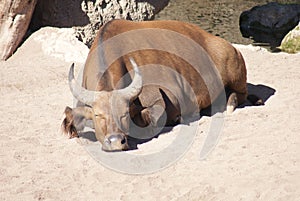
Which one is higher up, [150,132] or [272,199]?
[272,199]

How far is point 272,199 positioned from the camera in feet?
16.6

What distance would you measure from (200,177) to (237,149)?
71 cm

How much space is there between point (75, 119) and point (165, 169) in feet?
3.83

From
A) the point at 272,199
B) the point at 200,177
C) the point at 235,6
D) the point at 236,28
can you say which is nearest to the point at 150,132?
the point at 200,177

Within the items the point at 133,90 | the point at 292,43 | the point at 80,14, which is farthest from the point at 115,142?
the point at 292,43

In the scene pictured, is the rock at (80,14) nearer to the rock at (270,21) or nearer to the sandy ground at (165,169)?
the sandy ground at (165,169)

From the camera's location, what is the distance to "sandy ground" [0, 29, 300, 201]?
5379mm

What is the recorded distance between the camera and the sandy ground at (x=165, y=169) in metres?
5.38

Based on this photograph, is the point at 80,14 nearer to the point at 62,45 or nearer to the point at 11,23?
the point at 62,45

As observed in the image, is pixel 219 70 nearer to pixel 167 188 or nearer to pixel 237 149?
pixel 237 149

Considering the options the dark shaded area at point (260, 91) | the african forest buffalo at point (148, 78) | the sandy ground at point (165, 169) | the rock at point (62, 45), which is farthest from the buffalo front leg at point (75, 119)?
the rock at point (62, 45)

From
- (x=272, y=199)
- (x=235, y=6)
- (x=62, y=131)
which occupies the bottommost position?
(x=235, y=6)

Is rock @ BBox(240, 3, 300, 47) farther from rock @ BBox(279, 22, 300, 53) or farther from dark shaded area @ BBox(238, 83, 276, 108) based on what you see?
dark shaded area @ BBox(238, 83, 276, 108)

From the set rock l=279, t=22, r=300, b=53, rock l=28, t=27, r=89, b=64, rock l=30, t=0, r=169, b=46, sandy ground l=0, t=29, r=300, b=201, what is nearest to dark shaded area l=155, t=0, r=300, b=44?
rock l=279, t=22, r=300, b=53
